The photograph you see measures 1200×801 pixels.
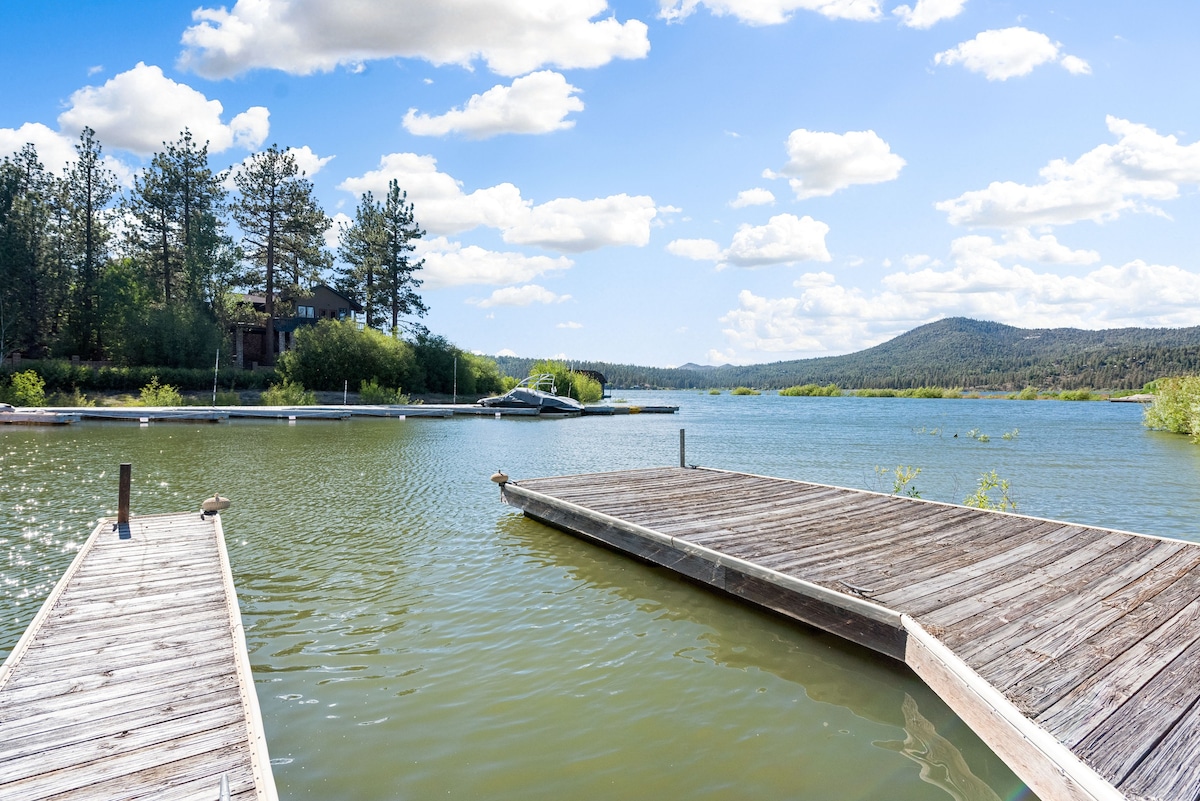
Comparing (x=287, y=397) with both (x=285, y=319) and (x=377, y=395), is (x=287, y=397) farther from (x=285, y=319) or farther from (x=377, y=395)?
(x=285, y=319)

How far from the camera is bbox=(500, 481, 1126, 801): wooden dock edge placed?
3293mm

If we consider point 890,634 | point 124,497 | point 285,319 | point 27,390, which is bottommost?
point 890,634

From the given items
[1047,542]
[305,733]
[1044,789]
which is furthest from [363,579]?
[1047,542]

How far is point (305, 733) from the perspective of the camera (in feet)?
14.9

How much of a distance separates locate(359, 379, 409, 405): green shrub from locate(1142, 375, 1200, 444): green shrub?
41.9 m

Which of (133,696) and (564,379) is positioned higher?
(564,379)

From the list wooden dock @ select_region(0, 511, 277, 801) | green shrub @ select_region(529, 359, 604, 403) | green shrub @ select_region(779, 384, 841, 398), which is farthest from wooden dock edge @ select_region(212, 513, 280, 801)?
green shrub @ select_region(779, 384, 841, 398)

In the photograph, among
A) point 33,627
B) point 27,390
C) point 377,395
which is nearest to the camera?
point 33,627

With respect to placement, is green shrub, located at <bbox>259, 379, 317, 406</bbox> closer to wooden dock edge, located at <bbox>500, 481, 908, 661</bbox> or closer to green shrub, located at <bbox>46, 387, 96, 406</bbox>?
green shrub, located at <bbox>46, 387, 96, 406</bbox>

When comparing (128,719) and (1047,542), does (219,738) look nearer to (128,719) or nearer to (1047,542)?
(128,719)

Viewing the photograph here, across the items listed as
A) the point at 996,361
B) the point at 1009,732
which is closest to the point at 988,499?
the point at 1009,732

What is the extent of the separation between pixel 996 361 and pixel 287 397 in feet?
515

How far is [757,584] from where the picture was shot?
6.46 m

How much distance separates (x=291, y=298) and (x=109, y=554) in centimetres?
4721
